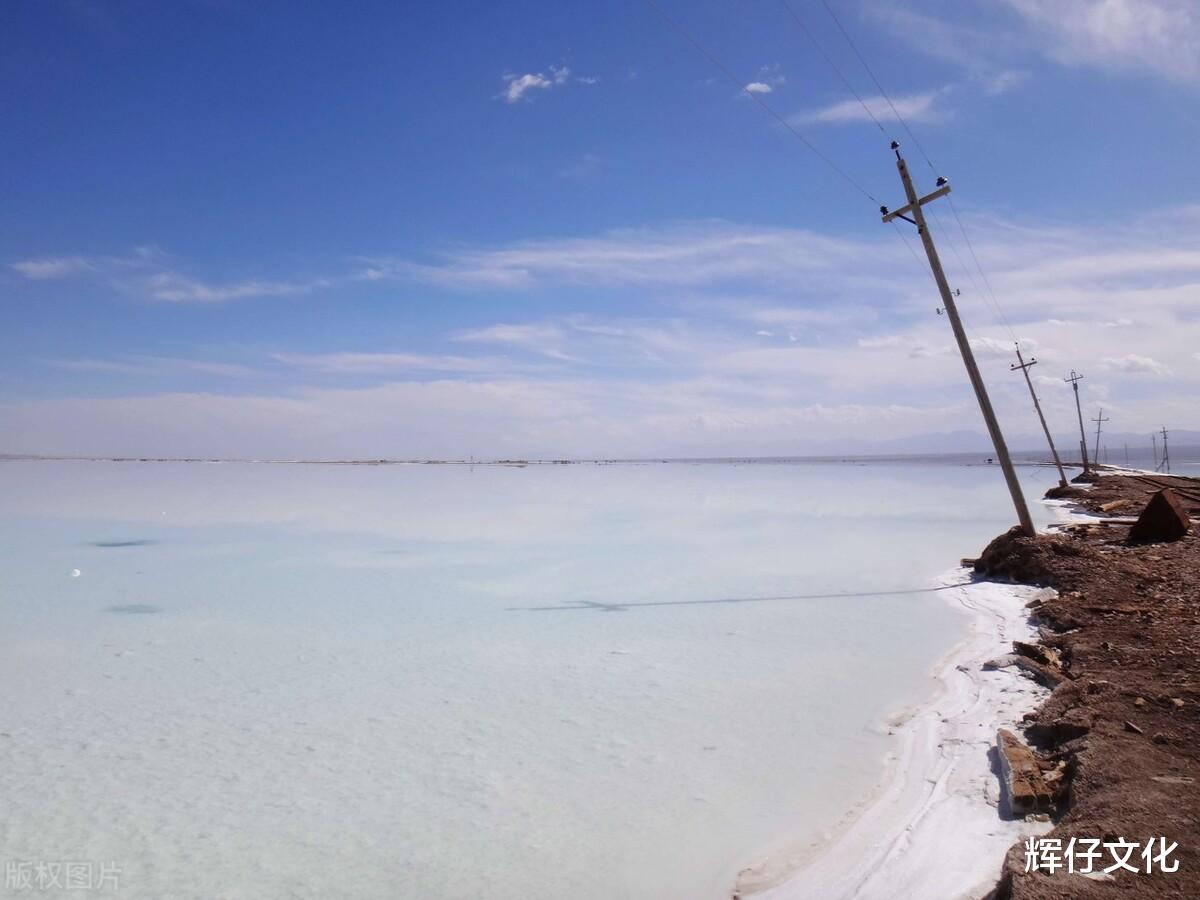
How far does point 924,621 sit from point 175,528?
→ 21965mm

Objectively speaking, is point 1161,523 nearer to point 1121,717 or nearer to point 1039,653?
point 1039,653

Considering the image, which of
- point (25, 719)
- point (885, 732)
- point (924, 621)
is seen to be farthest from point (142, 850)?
point (924, 621)

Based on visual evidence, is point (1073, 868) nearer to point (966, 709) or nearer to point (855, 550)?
point (966, 709)

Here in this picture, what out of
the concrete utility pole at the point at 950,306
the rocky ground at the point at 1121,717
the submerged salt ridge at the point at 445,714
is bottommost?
the submerged salt ridge at the point at 445,714

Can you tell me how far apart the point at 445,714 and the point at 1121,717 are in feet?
18.2

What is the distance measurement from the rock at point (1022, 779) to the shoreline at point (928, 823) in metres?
0.09

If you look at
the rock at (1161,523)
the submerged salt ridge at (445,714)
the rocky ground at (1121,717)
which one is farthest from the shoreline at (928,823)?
the rock at (1161,523)

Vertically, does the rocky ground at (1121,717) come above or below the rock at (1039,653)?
above

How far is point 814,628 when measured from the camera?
10.0 m

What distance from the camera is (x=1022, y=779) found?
4586 millimetres

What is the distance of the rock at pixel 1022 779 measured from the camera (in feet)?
14.3

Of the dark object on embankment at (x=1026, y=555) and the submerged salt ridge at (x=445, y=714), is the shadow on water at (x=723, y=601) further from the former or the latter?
the dark object on embankment at (x=1026, y=555)

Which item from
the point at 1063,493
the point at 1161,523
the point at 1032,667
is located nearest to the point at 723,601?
the point at 1032,667

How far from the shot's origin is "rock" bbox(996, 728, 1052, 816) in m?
4.35
